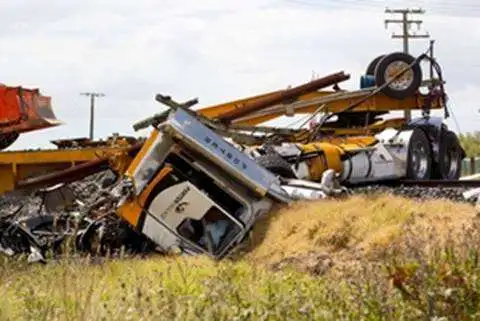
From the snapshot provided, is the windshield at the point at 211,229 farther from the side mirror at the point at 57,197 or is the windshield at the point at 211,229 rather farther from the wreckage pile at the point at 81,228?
the side mirror at the point at 57,197

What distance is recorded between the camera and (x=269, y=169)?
1444 cm

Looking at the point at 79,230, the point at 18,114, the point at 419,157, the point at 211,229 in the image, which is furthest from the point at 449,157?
the point at 79,230

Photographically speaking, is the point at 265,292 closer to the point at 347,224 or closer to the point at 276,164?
the point at 347,224

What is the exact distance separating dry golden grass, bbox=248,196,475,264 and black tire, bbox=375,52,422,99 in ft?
20.9

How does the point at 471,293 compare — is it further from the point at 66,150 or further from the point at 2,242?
the point at 66,150

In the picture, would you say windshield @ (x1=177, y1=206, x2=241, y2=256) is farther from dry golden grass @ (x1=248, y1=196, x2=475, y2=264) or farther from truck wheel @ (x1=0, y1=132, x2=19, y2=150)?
truck wheel @ (x1=0, y1=132, x2=19, y2=150)

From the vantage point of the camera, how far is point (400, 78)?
61.3 ft

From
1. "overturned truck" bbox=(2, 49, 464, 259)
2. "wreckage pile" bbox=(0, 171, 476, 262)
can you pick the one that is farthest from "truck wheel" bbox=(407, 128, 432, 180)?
"wreckage pile" bbox=(0, 171, 476, 262)

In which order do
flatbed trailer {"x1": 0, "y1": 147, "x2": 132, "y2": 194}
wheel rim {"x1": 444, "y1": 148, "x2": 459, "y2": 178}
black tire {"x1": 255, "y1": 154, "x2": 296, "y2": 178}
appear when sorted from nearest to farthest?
black tire {"x1": 255, "y1": 154, "x2": 296, "y2": 178} → flatbed trailer {"x1": 0, "y1": 147, "x2": 132, "y2": 194} → wheel rim {"x1": 444, "y1": 148, "x2": 459, "y2": 178}

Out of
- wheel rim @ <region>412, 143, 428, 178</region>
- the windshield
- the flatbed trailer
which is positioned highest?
the flatbed trailer

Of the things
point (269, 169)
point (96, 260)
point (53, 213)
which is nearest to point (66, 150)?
point (53, 213)

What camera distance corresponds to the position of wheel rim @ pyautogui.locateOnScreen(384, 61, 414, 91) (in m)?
18.6

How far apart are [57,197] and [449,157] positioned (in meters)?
7.54

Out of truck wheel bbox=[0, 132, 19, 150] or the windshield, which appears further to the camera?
truck wheel bbox=[0, 132, 19, 150]
